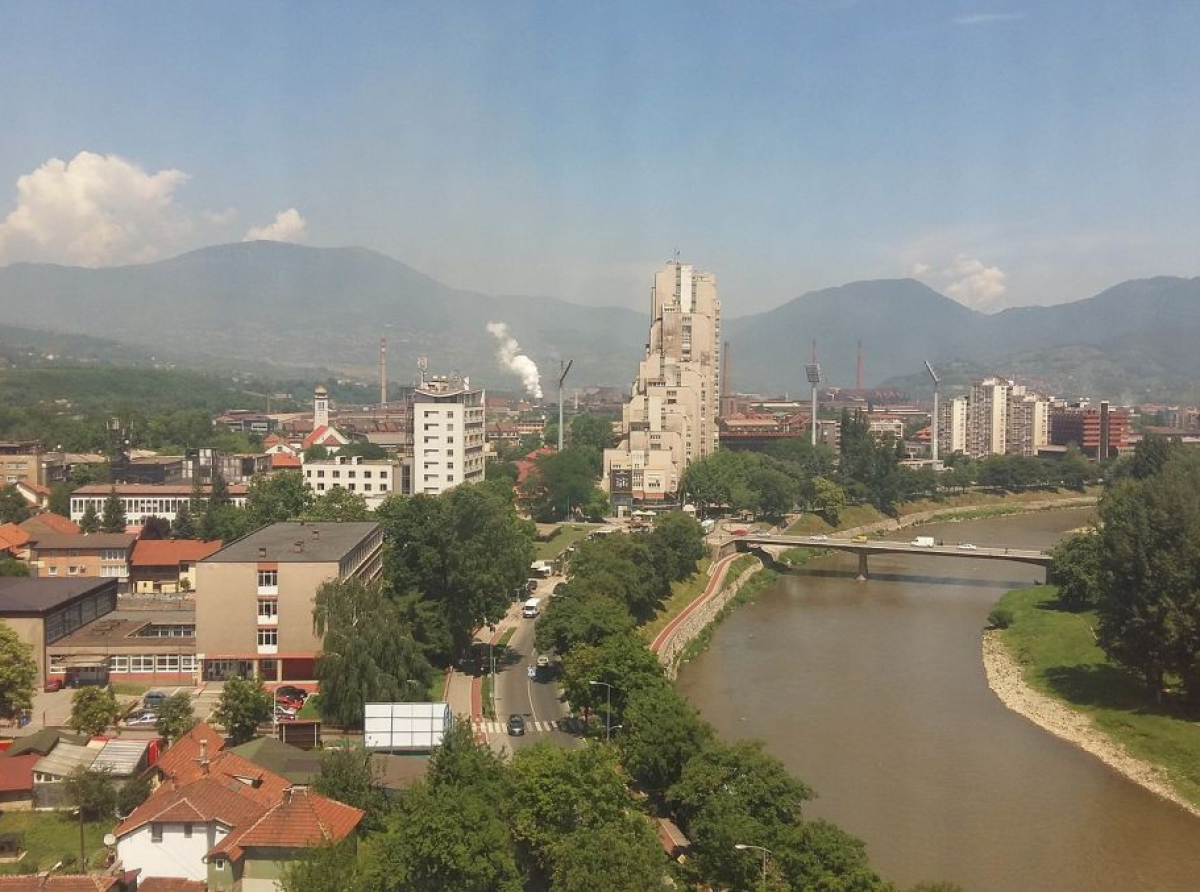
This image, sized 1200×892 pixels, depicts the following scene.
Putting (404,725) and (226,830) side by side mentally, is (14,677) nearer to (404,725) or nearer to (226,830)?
(404,725)

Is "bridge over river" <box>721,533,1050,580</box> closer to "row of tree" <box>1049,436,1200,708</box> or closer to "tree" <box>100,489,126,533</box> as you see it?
"row of tree" <box>1049,436,1200,708</box>

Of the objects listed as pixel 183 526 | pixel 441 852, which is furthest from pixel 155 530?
pixel 441 852

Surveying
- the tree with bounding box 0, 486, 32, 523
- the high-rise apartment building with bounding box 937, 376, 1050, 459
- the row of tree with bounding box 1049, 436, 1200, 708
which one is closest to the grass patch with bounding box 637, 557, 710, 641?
the row of tree with bounding box 1049, 436, 1200, 708

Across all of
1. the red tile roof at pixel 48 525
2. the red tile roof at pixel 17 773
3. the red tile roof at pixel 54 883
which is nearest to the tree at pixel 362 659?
the red tile roof at pixel 17 773

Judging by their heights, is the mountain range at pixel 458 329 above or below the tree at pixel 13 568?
above

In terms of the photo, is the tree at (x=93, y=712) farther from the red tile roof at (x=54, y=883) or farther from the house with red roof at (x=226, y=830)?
the red tile roof at (x=54, y=883)

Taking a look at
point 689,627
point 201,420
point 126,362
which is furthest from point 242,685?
point 126,362

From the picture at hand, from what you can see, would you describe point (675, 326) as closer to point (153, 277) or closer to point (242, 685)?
A: point (242, 685)
